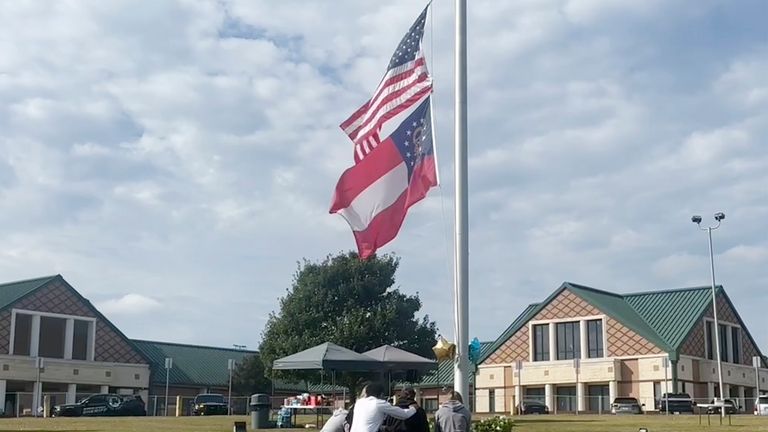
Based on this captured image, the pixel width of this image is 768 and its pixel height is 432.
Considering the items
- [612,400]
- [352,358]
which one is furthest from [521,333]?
[352,358]

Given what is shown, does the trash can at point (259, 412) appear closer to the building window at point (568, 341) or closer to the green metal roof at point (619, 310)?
the green metal roof at point (619, 310)

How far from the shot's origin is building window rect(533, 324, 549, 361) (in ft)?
221

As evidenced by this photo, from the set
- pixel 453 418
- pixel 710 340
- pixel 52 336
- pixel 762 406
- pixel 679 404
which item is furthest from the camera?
pixel 710 340

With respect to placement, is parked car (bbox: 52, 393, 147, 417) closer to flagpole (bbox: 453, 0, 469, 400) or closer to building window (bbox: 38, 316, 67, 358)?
building window (bbox: 38, 316, 67, 358)

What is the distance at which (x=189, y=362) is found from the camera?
7475cm

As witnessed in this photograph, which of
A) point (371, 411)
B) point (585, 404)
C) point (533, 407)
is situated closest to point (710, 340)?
point (585, 404)

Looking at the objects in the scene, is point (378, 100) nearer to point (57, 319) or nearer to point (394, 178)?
point (394, 178)

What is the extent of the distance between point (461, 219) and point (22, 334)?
53.2m

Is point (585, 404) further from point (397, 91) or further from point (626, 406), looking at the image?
point (397, 91)

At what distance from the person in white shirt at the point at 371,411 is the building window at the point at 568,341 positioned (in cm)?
5610

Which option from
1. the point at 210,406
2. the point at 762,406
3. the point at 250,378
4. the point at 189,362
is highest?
the point at 189,362

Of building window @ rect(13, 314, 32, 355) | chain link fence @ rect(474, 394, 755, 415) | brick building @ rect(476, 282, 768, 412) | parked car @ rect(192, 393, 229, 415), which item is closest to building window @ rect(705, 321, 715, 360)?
brick building @ rect(476, 282, 768, 412)

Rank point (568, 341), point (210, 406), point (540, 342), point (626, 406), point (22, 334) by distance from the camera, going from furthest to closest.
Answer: point (540, 342)
point (568, 341)
point (22, 334)
point (626, 406)
point (210, 406)

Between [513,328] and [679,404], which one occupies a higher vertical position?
[513,328]
